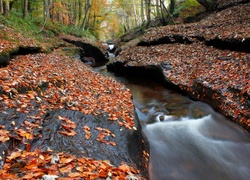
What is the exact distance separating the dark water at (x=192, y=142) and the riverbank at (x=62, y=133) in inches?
34.7

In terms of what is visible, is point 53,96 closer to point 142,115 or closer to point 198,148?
point 142,115

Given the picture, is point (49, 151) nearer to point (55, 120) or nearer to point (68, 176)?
point (68, 176)

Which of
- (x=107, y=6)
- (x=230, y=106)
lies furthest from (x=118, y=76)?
(x=107, y=6)

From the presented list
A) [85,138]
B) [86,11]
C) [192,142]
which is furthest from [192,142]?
[86,11]

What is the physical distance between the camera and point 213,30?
12.8 meters

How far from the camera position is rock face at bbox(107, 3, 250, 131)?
7.31 metres

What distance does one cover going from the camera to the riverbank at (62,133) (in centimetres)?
269

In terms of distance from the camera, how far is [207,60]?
34.0 feet

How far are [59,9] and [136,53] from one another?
30.2ft

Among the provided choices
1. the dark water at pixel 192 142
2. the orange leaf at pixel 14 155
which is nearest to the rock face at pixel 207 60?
the dark water at pixel 192 142

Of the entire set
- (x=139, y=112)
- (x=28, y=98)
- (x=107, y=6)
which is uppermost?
(x=107, y=6)

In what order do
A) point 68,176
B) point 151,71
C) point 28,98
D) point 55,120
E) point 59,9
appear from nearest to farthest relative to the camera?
1. point 68,176
2. point 55,120
3. point 28,98
4. point 151,71
5. point 59,9

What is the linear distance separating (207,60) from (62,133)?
8.86 metres

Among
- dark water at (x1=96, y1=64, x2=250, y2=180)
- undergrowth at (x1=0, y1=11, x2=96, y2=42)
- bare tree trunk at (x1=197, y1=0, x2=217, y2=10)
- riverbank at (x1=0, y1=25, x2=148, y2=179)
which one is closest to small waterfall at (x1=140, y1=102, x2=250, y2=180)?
dark water at (x1=96, y1=64, x2=250, y2=180)
